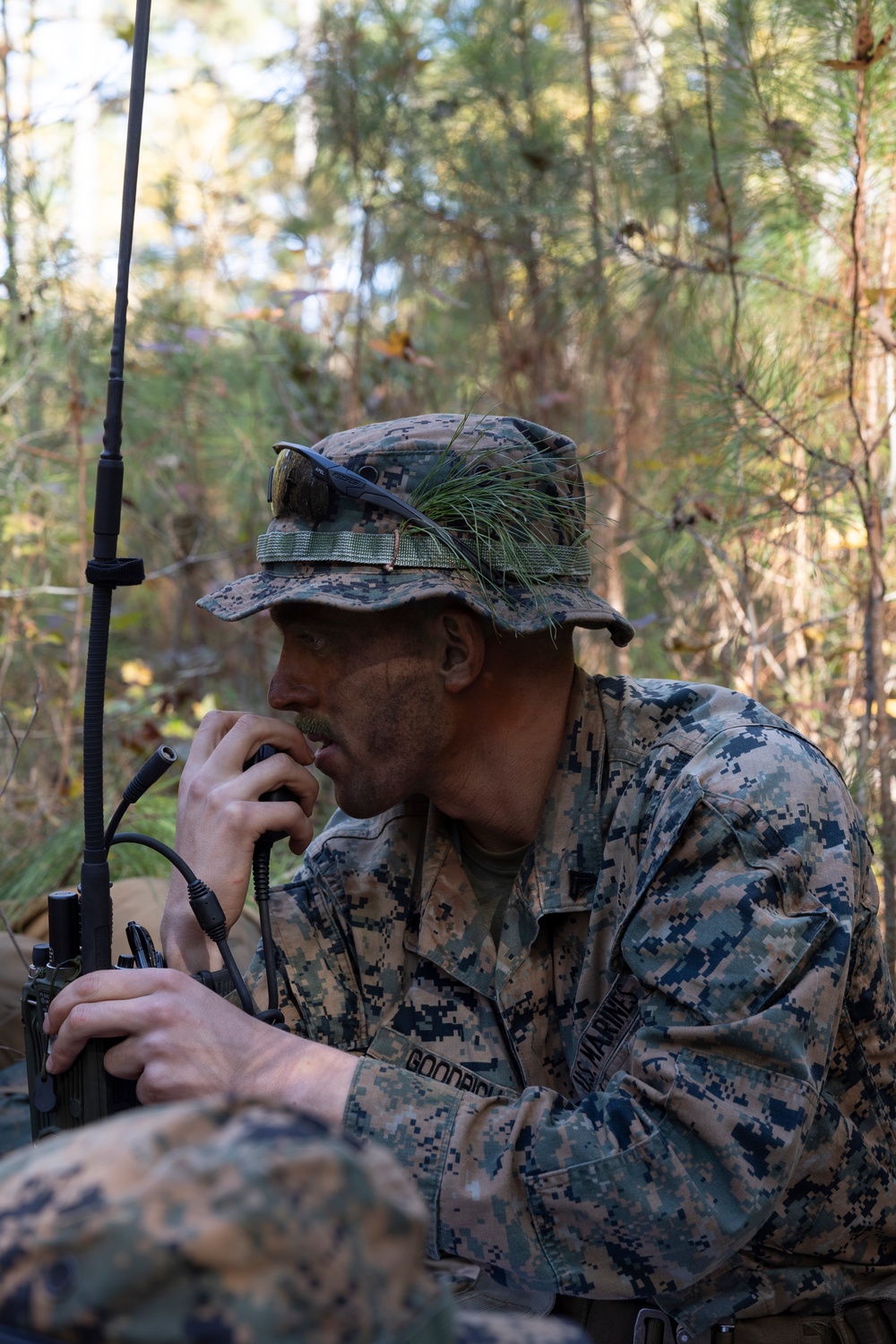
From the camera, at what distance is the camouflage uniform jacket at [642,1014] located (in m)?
1.46

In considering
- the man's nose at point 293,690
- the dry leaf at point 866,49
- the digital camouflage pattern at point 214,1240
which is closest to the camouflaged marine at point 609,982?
the man's nose at point 293,690

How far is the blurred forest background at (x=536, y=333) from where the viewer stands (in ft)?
10.3

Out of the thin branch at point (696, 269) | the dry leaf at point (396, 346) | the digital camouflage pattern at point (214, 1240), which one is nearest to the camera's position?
the digital camouflage pattern at point (214, 1240)

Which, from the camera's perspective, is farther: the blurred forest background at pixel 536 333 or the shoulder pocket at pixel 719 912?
the blurred forest background at pixel 536 333

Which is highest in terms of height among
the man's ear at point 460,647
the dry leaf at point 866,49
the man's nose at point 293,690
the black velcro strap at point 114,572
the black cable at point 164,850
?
the dry leaf at point 866,49

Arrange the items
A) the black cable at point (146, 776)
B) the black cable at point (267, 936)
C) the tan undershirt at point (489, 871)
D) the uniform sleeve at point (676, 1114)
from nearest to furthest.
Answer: the uniform sleeve at point (676, 1114) → the black cable at point (146, 776) → the black cable at point (267, 936) → the tan undershirt at point (489, 871)

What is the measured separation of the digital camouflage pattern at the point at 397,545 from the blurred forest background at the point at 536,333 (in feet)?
0.83

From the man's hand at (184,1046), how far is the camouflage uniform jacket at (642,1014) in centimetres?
7

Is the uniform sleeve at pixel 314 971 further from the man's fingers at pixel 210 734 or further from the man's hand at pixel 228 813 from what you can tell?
the man's fingers at pixel 210 734

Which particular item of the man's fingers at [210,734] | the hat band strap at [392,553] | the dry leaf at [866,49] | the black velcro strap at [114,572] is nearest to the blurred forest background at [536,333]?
the dry leaf at [866,49]

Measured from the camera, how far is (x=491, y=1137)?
1514mm

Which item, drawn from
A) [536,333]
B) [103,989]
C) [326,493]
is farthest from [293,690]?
[536,333]

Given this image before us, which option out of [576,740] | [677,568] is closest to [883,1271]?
[576,740]

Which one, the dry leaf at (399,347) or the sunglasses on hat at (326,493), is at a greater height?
the dry leaf at (399,347)
